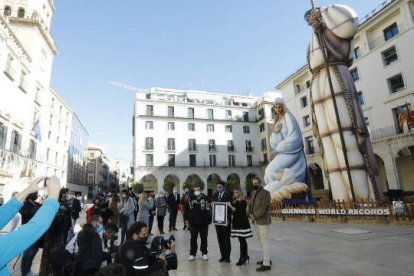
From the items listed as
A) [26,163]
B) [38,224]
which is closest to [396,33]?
[38,224]

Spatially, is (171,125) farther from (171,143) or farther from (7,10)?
(7,10)

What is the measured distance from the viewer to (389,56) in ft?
78.3

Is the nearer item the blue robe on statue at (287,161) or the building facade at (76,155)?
the blue robe on statue at (287,161)

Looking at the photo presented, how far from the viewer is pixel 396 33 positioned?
23.5m

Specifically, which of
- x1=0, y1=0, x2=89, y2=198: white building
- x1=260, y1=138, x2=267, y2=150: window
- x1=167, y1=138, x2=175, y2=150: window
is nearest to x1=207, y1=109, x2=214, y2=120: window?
x1=167, y1=138, x2=175, y2=150: window

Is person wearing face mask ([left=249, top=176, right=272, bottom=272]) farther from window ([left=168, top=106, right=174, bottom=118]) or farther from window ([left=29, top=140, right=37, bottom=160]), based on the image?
window ([left=168, top=106, right=174, bottom=118])

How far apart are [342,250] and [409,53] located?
22912 millimetres

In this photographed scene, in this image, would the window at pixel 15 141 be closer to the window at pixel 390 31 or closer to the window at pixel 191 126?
the window at pixel 191 126

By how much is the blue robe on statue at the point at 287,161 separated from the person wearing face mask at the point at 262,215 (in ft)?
33.1

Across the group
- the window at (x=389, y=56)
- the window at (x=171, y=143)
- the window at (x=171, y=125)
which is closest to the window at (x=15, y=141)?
the window at (x=171, y=143)

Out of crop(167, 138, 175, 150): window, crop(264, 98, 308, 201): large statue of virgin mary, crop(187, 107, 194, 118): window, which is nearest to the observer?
crop(264, 98, 308, 201): large statue of virgin mary

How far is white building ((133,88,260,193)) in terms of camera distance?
3978 centimetres

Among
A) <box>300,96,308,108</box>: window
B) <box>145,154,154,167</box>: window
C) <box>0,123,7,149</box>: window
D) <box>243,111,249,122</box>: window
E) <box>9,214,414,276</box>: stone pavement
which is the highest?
<box>243,111,249,122</box>: window

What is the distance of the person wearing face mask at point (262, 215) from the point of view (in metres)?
5.48
